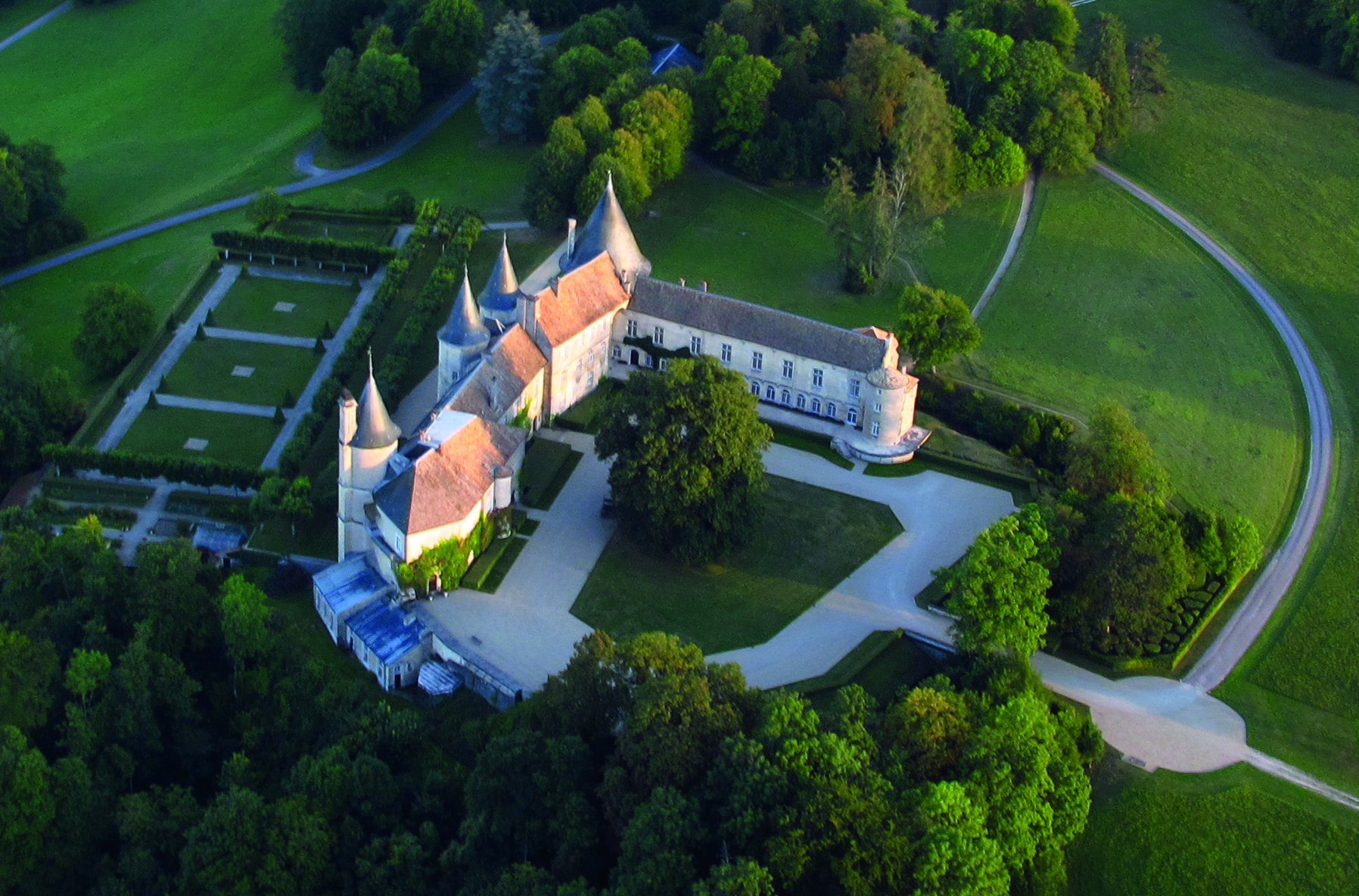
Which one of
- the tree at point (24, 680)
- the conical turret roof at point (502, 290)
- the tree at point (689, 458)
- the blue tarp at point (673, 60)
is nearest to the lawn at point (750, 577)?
the tree at point (689, 458)

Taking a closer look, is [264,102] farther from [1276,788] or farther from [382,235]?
[1276,788]

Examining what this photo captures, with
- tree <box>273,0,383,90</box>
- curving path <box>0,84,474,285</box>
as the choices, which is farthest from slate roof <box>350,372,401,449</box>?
tree <box>273,0,383,90</box>

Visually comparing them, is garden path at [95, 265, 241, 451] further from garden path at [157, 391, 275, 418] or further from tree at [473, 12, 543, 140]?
tree at [473, 12, 543, 140]

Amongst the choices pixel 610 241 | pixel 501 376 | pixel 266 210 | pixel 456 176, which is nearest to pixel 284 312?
pixel 266 210

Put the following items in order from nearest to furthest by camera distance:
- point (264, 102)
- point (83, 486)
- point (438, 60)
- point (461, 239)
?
point (83, 486) → point (461, 239) → point (438, 60) → point (264, 102)

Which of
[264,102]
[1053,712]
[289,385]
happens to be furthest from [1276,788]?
[264,102]

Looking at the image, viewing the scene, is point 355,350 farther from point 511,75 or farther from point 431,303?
point 511,75

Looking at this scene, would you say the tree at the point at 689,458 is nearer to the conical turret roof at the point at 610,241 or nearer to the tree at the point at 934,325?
the tree at the point at 934,325
